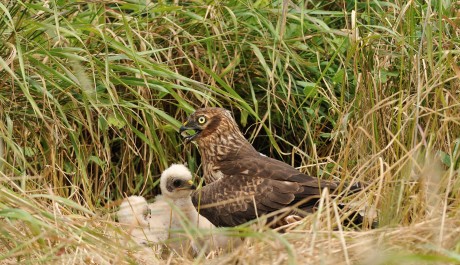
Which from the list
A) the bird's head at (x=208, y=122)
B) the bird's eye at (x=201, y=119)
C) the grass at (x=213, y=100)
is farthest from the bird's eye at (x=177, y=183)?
the bird's eye at (x=201, y=119)

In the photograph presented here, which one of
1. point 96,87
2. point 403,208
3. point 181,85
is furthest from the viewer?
point 181,85

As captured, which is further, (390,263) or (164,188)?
(164,188)

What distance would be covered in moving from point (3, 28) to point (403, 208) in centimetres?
243

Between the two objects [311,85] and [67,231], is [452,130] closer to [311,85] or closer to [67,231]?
[311,85]

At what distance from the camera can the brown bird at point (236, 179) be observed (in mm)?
5566

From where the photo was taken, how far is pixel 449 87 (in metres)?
5.57

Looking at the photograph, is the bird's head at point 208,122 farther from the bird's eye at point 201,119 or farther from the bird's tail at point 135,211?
the bird's tail at point 135,211

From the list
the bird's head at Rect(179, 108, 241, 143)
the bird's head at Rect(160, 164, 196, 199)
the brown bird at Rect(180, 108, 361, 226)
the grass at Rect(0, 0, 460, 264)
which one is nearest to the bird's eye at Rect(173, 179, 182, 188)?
the bird's head at Rect(160, 164, 196, 199)

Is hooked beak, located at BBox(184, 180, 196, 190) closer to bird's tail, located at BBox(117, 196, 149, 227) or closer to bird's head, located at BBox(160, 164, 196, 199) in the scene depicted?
bird's head, located at BBox(160, 164, 196, 199)

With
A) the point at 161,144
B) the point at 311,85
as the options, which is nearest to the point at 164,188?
the point at 161,144

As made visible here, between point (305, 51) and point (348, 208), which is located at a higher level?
point (305, 51)

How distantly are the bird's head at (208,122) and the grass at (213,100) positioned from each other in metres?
0.10

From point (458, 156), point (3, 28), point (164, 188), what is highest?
point (3, 28)

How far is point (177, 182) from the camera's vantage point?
18.7ft
